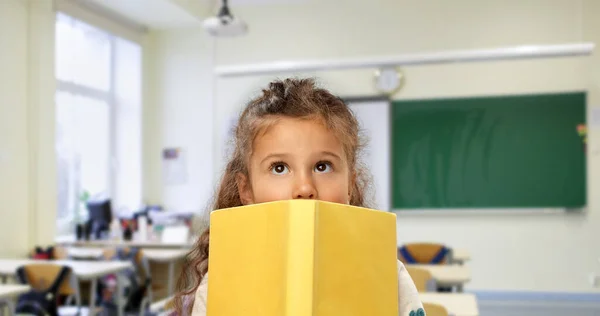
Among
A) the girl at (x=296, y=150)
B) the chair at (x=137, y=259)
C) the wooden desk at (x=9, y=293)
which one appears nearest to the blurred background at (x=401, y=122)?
the chair at (x=137, y=259)

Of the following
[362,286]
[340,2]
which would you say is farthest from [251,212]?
[340,2]

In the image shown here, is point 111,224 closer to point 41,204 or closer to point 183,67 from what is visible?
point 41,204

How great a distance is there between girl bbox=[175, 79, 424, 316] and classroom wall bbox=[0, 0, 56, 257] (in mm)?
4322

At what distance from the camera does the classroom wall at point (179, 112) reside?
659 cm

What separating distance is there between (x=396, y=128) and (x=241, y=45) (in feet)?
6.82

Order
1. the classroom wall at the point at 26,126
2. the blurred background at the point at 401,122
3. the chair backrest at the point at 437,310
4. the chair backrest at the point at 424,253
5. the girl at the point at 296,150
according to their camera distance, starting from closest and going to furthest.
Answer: the girl at the point at 296,150
the chair backrest at the point at 437,310
the chair backrest at the point at 424,253
the classroom wall at the point at 26,126
the blurred background at the point at 401,122

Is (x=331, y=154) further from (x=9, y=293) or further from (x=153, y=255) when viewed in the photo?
(x=153, y=255)

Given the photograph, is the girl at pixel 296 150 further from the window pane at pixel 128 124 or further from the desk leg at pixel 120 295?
the window pane at pixel 128 124

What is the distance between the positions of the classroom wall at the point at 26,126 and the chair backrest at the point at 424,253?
3.06m

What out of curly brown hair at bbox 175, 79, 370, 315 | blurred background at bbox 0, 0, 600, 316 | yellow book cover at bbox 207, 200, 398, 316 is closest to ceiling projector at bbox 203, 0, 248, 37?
blurred background at bbox 0, 0, 600, 316

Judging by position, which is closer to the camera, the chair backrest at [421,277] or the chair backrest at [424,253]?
the chair backrest at [421,277]

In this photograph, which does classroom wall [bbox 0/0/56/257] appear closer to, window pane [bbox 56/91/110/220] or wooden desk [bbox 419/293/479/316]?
window pane [bbox 56/91/110/220]

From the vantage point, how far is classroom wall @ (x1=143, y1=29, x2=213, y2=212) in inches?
259

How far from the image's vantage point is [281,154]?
668 millimetres
